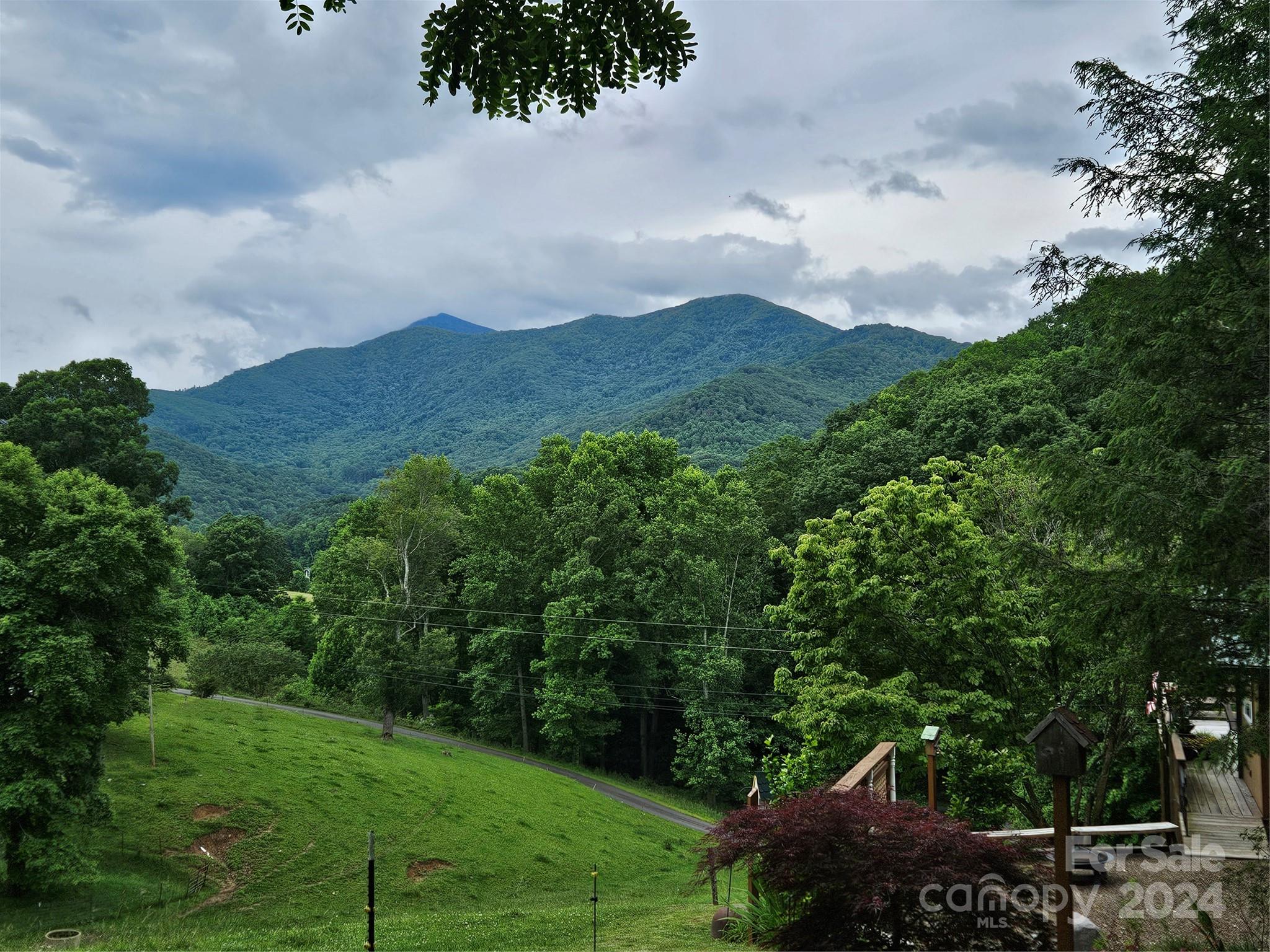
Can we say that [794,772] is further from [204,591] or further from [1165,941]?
[204,591]

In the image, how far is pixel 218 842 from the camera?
20.2m

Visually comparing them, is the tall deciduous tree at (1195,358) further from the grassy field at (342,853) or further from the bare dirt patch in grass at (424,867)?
the bare dirt patch in grass at (424,867)

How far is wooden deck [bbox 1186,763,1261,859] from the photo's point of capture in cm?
1187

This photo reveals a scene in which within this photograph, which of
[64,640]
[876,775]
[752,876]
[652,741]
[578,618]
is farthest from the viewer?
[652,741]

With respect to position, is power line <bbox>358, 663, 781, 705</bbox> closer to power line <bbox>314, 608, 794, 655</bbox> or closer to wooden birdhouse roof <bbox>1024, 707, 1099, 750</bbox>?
power line <bbox>314, 608, 794, 655</bbox>

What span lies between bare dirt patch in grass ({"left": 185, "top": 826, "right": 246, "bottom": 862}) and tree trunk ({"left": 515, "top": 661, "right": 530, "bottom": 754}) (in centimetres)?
2025

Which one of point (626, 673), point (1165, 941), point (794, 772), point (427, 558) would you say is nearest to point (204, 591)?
point (427, 558)

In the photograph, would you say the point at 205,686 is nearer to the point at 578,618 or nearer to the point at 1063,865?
the point at 578,618

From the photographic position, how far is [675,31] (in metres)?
4.34

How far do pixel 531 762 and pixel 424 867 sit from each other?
56.5 ft

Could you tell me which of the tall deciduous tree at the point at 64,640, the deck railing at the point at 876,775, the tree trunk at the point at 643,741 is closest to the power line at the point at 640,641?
the tree trunk at the point at 643,741

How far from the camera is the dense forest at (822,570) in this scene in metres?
7.99

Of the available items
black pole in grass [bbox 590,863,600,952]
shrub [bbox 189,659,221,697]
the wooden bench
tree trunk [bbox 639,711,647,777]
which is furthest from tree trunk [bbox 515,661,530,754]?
the wooden bench

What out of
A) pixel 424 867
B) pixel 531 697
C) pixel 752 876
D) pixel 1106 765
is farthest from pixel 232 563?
pixel 752 876
